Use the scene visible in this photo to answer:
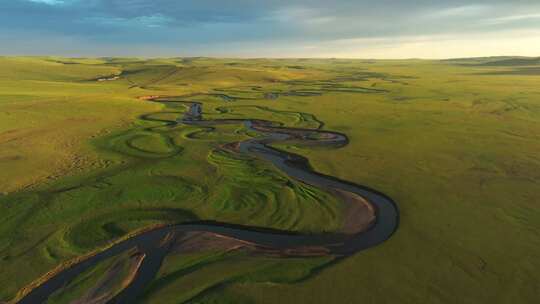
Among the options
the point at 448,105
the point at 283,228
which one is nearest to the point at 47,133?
the point at 283,228

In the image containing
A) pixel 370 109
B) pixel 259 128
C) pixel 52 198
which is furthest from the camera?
pixel 370 109

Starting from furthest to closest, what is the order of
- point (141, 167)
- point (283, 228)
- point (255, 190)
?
point (141, 167), point (255, 190), point (283, 228)

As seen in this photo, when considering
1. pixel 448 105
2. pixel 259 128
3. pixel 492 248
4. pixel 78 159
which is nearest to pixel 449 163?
pixel 492 248

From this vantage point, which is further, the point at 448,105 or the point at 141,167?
the point at 448,105

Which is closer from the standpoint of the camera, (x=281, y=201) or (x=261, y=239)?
(x=261, y=239)

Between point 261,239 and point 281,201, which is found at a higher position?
point 281,201

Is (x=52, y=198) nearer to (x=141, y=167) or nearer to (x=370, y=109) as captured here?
(x=141, y=167)

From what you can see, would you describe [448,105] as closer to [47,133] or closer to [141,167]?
[141,167]
